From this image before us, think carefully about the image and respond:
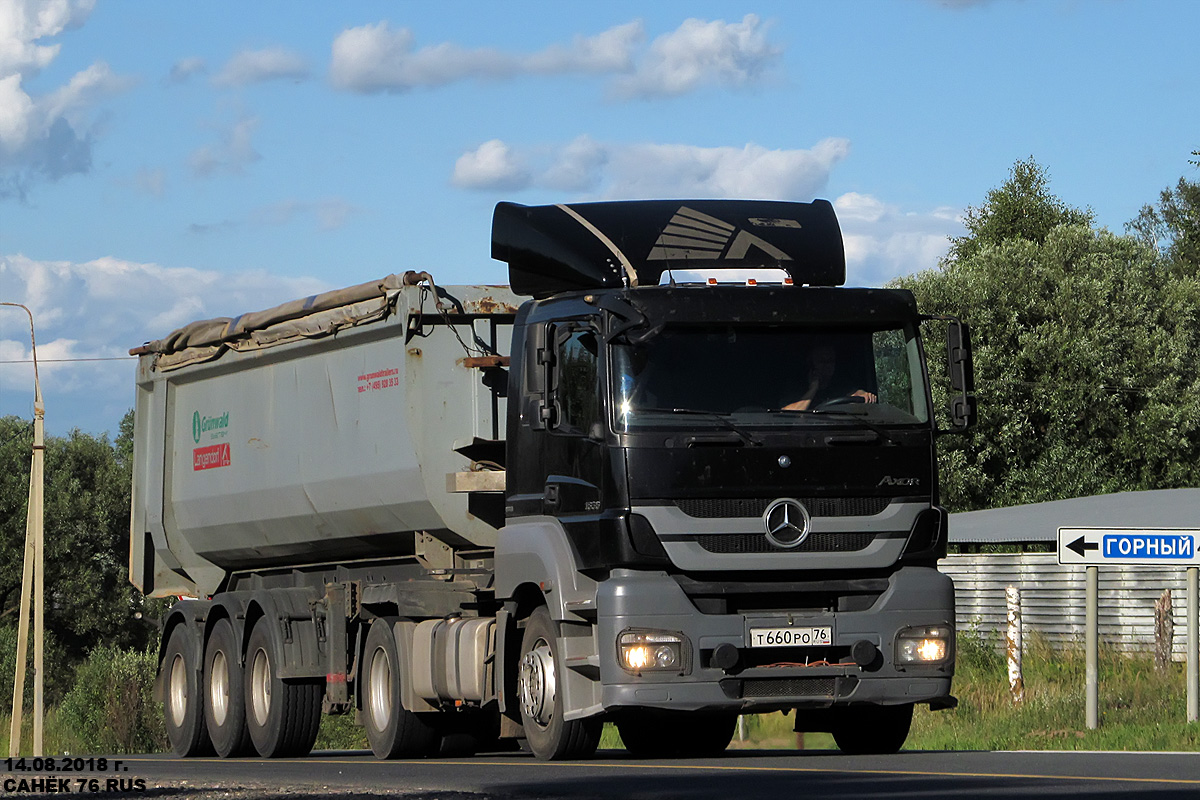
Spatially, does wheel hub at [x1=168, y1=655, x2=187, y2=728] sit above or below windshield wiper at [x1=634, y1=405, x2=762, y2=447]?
below

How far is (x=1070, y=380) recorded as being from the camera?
160 feet

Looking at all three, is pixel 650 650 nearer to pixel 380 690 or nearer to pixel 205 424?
pixel 380 690

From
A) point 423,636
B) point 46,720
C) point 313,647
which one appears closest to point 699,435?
point 423,636

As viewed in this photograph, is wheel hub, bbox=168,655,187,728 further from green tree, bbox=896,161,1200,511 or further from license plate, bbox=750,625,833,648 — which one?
green tree, bbox=896,161,1200,511

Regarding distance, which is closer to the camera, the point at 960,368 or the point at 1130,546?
the point at 960,368

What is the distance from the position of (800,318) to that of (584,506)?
188cm

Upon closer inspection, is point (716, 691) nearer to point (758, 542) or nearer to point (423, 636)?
point (758, 542)

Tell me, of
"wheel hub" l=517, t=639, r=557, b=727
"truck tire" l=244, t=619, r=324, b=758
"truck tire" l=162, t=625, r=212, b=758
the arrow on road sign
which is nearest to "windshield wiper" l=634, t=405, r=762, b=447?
"wheel hub" l=517, t=639, r=557, b=727

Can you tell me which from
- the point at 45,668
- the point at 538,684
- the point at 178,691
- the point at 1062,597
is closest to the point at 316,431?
the point at 538,684

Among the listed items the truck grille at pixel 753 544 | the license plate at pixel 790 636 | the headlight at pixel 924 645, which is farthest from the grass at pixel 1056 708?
the truck grille at pixel 753 544

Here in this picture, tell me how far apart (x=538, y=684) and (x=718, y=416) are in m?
2.35

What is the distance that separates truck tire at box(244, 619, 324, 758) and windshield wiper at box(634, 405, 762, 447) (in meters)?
6.33

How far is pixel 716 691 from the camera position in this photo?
12.5 metres

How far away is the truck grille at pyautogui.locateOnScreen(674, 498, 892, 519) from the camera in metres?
12.5
